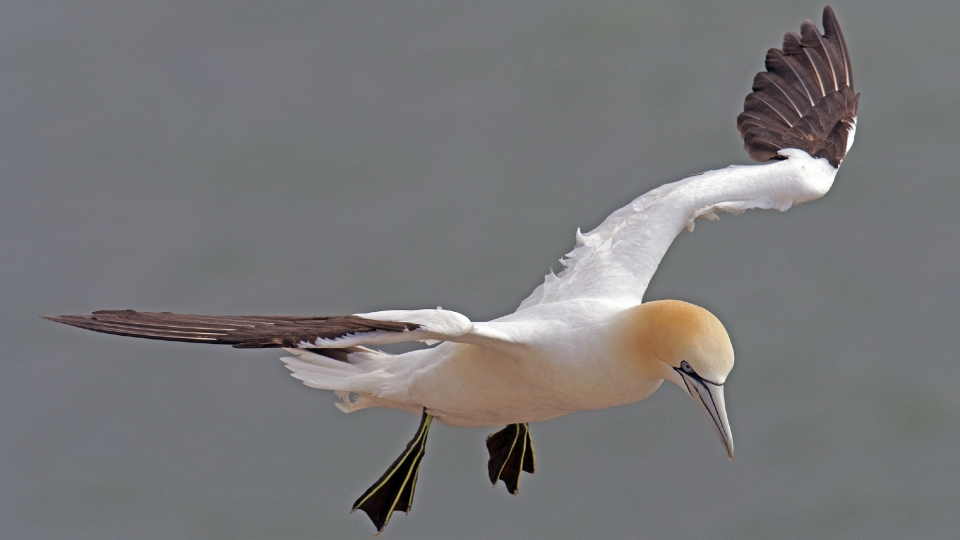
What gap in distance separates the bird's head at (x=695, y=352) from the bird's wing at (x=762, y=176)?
1026 mm

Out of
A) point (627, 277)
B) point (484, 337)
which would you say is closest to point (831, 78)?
point (627, 277)

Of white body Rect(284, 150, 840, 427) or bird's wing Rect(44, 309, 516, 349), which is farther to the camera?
white body Rect(284, 150, 840, 427)

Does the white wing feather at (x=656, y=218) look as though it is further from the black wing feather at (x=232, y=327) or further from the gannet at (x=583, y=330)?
the black wing feather at (x=232, y=327)

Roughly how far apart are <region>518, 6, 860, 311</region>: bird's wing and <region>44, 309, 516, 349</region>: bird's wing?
1646 millimetres

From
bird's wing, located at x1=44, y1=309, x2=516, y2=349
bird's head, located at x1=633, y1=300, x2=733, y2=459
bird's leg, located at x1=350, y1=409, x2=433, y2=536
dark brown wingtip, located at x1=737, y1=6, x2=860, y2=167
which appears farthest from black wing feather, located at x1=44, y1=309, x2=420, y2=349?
dark brown wingtip, located at x1=737, y1=6, x2=860, y2=167

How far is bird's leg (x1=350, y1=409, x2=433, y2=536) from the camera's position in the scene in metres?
9.13

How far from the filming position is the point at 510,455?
388 inches

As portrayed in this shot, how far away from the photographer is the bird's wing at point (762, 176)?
29.5ft

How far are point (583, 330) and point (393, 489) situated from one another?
1874mm

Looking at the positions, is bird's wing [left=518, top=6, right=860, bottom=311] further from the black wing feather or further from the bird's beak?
the black wing feather

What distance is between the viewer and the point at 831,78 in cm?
1059

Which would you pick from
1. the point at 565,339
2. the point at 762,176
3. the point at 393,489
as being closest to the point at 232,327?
the point at 565,339

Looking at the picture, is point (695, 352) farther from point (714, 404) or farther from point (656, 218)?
point (656, 218)

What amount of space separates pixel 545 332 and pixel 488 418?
834mm
